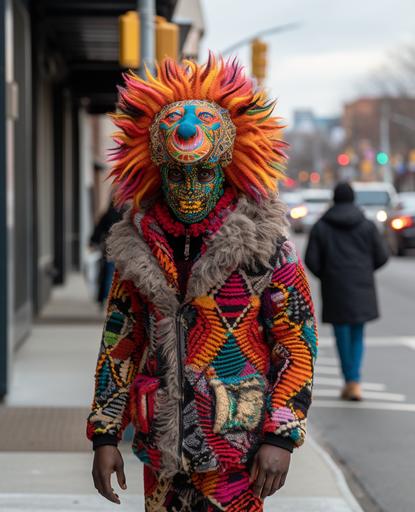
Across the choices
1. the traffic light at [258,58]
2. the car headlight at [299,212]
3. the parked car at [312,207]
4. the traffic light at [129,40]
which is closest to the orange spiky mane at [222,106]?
the traffic light at [129,40]

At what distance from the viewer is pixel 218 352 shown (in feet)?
10.2

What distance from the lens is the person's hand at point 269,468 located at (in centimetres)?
305

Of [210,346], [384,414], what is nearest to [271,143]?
[210,346]

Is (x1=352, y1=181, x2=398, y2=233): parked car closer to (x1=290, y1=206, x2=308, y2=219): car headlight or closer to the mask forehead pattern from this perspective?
(x1=290, y1=206, x2=308, y2=219): car headlight

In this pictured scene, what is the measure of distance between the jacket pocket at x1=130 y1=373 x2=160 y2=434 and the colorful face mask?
0.47 m

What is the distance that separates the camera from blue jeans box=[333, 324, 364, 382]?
8984 millimetres

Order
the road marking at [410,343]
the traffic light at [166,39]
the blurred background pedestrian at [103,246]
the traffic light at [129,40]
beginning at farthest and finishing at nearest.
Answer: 1. the blurred background pedestrian at [103,246]
2. the road marking at [410,343]
3. the traffic light at [166,39]
4. the traffic light at [129,40]

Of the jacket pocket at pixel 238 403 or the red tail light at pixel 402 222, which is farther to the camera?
the red tail light at pixel 402 222

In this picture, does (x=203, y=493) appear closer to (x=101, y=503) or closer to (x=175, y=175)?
(x=175, y=175)

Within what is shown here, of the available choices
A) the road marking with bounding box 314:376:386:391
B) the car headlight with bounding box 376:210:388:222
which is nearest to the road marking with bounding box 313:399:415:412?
the road marking with bounding box 314:376:386:391

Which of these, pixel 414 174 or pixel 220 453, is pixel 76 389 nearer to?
pixel 220 453

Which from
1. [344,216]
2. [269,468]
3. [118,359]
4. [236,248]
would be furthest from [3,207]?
[269,468]

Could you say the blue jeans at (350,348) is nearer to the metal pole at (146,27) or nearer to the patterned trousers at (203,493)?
the metal pole at (146,27)

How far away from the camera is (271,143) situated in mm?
3344
